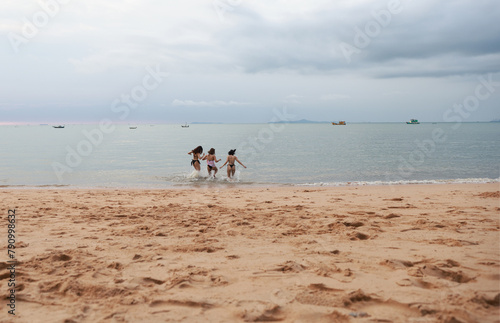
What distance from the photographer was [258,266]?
4.36m

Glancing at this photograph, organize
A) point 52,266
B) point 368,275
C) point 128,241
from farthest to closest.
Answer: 1. point 128,241
2. point 52,266
3. point 368,275

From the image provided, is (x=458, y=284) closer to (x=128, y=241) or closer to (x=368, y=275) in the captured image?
(x=368, y=275)

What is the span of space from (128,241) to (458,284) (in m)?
4.88

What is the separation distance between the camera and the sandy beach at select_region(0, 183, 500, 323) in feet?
10.4

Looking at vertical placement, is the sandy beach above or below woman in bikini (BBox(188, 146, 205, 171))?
below

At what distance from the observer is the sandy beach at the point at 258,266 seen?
318 cm

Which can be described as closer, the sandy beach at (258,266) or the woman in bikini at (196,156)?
Result: the sandy beach at (258,266)

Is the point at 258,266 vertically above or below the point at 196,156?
below

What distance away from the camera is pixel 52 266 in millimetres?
4324

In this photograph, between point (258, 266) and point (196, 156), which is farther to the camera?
point (196, 156)

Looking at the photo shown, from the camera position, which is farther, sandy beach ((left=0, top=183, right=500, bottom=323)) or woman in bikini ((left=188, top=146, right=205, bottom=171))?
woman in bikini ((left=188, top=146, right=205, bottom=171))

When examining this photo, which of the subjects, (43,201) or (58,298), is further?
(43,201)

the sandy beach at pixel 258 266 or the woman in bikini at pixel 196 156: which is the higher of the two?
the woman in bikini at pixel 196 156

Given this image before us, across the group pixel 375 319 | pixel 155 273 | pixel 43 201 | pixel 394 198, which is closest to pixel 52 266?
Result: pixel 155 273
